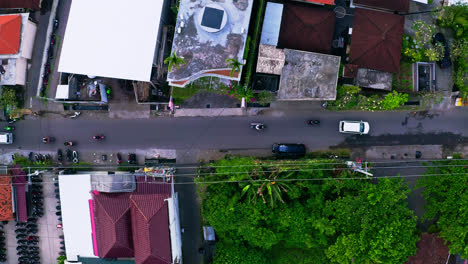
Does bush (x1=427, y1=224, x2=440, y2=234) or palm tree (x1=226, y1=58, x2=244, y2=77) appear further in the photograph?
bush (x1=427, y1=224, x2=440, y2=234)

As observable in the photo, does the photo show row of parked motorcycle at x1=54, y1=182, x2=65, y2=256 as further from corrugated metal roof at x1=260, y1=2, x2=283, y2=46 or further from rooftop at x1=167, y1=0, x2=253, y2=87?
corrugated metal roof at x1=260, y1=2, x2=283, y2=46

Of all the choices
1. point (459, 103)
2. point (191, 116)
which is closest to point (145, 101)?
point (191, 116)

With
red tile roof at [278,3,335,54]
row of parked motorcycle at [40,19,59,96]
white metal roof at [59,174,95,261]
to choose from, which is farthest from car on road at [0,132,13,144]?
red tile roof at [278,3,335,54]

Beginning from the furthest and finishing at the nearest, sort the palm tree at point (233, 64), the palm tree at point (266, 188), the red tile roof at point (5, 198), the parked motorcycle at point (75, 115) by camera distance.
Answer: the parked motorcycle at point (75, 115) < the red tile roof at point (5, 198) < the palm tree at point (266, 188) < the palm tree at point (233, 64)

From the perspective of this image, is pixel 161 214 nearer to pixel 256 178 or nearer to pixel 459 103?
pixel 256 178

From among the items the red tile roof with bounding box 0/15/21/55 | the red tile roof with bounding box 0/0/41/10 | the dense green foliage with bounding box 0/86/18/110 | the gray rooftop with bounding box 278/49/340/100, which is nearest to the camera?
the gray rooftop with bounding box 278/49/340/100

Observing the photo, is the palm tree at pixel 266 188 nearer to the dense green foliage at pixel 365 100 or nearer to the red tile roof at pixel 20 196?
the dense green foliage at pixel 365 100

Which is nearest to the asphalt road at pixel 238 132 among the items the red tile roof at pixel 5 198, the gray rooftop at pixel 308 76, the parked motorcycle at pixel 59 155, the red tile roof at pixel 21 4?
the parked motorcycle at pixel 59 155
